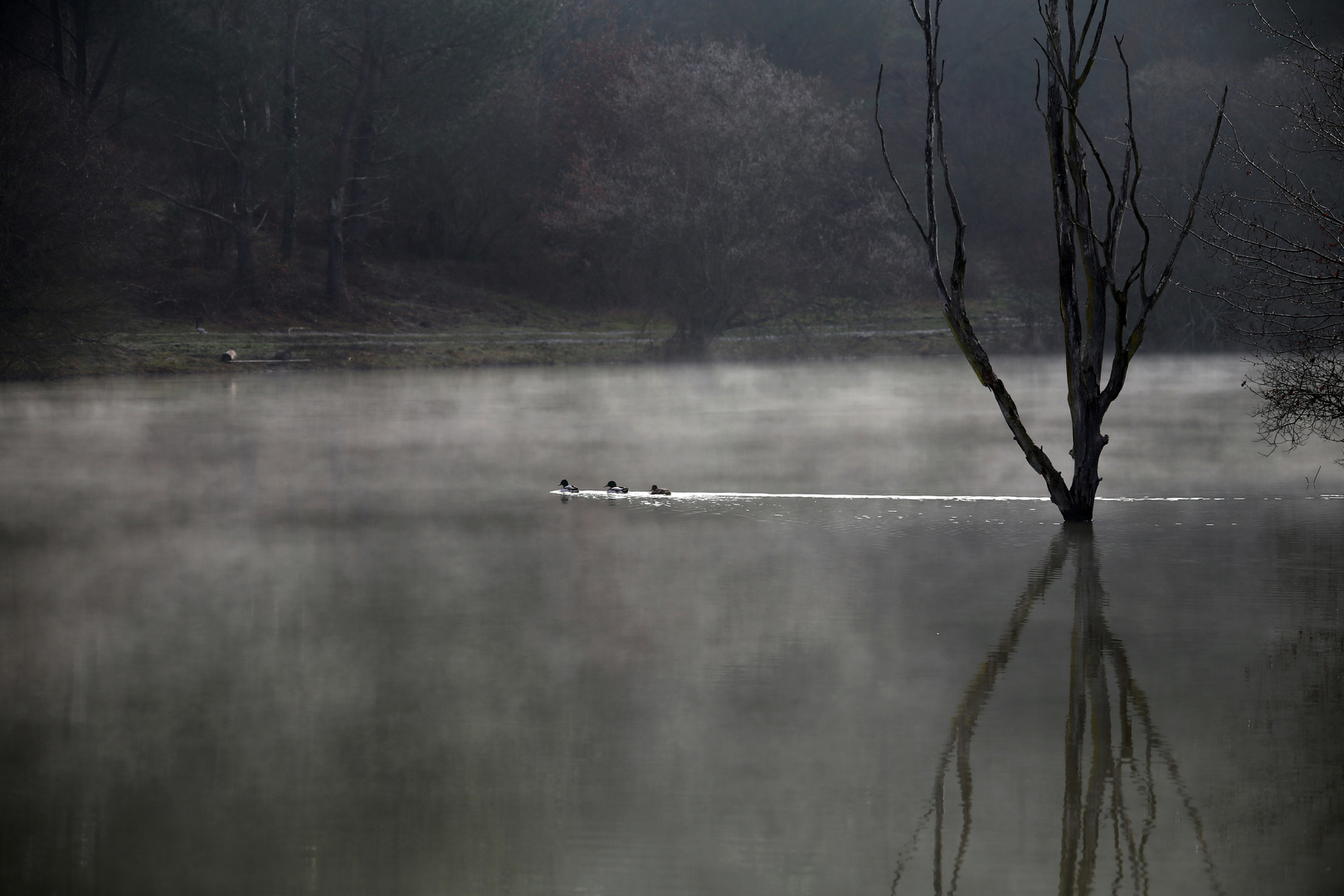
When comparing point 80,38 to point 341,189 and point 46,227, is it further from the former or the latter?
point 46,227

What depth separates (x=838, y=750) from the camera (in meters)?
5.27

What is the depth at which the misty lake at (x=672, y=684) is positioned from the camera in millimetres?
4332

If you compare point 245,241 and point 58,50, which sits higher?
point 58,50

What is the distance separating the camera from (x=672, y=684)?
6281mm

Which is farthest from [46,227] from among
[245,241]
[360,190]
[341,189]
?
[360,190]

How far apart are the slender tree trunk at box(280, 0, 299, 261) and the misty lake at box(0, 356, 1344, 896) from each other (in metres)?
26.8

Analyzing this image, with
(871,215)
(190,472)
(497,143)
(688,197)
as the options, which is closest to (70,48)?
(497,143)

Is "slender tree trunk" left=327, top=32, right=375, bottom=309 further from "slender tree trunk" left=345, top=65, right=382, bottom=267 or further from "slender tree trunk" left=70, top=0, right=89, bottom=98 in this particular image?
"slender tree trunk" left=70, top=0, right=89, bottom=98

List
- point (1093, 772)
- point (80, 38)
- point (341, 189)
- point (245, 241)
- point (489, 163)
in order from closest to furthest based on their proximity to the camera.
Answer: point (1093, 772) < point (80, 38) < point (245, 241) < point (341, 189) < point (489, 163)

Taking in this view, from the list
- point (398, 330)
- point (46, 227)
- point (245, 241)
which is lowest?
point (398, 330)

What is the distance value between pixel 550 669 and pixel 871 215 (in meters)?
39.7

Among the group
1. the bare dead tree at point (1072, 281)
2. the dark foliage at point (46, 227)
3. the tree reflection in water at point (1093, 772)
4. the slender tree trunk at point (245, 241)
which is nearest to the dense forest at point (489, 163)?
the slender tree trunk at point (245, 241)

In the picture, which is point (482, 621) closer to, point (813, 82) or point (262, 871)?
point (262, 871)

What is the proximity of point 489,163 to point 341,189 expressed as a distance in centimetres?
769
